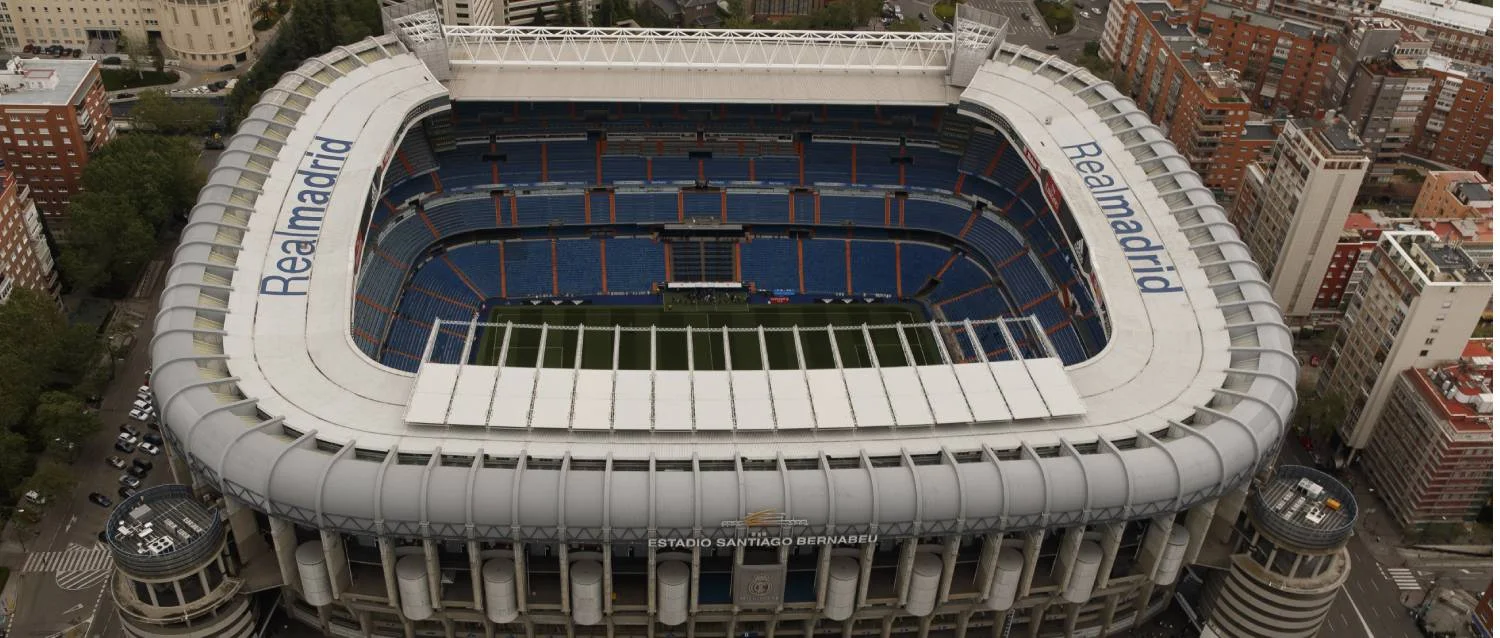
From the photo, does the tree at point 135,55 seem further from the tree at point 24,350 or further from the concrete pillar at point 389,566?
the concrete pillar at point 389,566

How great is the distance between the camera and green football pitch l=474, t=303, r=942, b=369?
377 ft

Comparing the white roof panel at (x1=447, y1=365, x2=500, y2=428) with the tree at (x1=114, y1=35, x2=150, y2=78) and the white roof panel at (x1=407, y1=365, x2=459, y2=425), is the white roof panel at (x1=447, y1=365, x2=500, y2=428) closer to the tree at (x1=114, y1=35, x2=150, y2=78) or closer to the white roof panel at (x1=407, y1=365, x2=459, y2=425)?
the white roof panel at (x1=407, y1=365, x2=459, y2=425)

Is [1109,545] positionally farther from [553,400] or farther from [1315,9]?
[1315,9]

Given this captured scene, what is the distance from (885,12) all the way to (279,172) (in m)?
123

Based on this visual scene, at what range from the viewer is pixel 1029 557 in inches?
3009

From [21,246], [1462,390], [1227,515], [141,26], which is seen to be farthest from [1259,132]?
[141,26]

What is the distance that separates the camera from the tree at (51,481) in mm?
90188

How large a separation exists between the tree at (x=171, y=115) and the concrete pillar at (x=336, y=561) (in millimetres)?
90503

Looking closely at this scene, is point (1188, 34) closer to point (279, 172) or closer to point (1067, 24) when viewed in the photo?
point (1067, 24)

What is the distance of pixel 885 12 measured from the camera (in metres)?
197

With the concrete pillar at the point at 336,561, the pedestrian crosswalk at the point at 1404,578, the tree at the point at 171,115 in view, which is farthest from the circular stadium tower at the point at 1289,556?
the tree at the point at 171,115

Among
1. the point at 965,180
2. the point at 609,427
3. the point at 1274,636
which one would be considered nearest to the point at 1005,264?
the point at 965,180

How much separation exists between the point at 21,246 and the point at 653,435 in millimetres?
71890

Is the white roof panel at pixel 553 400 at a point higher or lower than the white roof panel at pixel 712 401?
lower
